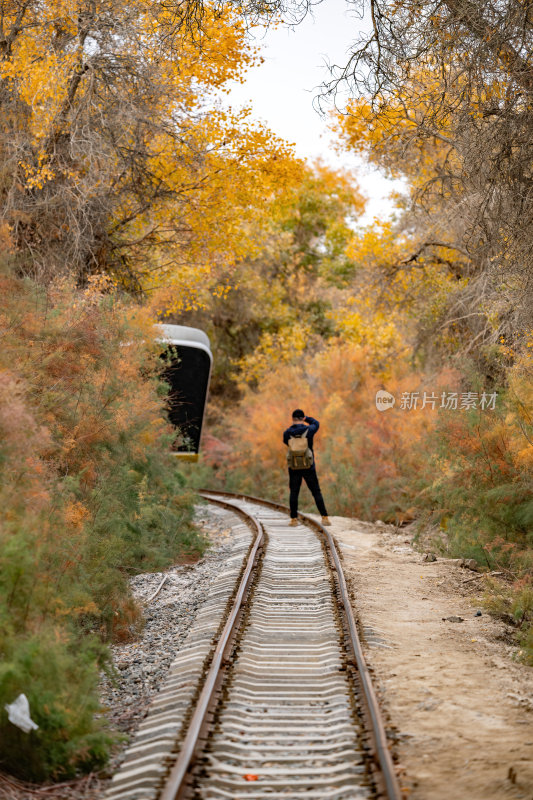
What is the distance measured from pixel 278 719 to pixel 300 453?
361 inches

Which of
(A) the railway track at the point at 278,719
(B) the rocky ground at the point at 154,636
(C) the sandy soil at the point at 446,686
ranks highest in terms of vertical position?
(C) the sandy soil at the point at 446,686

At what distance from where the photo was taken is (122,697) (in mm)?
7602

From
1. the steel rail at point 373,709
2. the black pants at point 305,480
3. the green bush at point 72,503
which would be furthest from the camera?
the black pants at point 305,480

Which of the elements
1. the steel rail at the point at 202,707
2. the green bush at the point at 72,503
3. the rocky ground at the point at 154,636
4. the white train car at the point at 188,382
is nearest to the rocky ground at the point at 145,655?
the rocky ground at the point at 154,636

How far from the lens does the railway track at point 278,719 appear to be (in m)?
5.31

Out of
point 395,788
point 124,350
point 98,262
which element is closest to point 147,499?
point 124,350

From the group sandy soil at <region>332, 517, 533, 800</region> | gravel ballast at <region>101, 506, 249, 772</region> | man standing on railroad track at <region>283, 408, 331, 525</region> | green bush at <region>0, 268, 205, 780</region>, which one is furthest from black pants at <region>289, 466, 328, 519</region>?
sandy soil at <region>332, 517, 533, 800</region>

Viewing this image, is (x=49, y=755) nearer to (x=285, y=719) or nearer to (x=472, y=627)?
(x=285, y=719)

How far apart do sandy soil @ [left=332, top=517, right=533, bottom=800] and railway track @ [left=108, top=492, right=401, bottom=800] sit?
0.79 ft

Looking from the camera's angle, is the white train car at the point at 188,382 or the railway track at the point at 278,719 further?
the white train car at the point at 188,382

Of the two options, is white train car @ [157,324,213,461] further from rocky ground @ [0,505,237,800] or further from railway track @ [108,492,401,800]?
railway track @ [108,492,401,800]

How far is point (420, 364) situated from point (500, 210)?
62.1ft

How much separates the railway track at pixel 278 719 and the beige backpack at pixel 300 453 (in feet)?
15.5

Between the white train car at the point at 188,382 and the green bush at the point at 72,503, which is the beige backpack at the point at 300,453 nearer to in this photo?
the green bush at the point at 72,503
